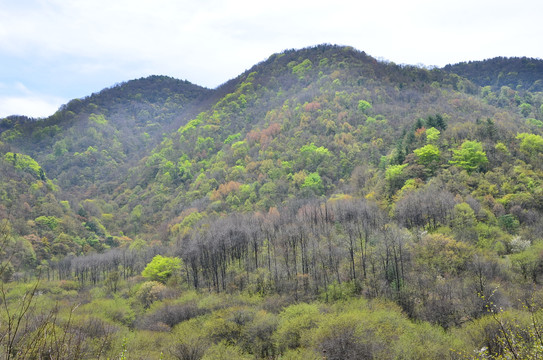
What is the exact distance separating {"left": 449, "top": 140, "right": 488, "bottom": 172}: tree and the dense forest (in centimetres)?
33

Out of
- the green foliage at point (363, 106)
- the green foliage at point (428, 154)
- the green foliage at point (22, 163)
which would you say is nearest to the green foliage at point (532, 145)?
the green foliage at point (428, 154)

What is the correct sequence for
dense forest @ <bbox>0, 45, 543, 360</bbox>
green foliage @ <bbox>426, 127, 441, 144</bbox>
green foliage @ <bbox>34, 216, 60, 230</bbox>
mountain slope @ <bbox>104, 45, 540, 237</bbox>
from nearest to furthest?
dense forest @ <bbox>0, 45, 543, 360</bbox> < green foliage @ <bbox>426, 127, 441, 144</bbox> < mountain slope @ <bbox>104, 45, 540, 237</bbox> < green foliage @ <bbox>34, 216, 60, 230</bbox>

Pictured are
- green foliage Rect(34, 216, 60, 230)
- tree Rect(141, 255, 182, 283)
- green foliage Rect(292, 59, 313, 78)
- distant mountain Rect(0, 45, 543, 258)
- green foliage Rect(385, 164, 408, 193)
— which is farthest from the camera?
green foliage Rect(292, 59, 313, 78)

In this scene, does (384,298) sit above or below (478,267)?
below

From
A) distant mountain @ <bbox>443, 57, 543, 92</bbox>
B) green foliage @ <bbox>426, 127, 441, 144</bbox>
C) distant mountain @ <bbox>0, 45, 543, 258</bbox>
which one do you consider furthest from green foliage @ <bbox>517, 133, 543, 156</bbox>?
distant mountain @ <bbox>443, 57, 543, 92</bbox>

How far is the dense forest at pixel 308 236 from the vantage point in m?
34.2

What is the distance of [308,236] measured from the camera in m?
64.0

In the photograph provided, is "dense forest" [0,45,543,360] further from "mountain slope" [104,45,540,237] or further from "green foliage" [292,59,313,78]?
"green foliage" [292,59,313,78]

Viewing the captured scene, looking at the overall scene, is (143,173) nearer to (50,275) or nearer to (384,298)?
(50,275)

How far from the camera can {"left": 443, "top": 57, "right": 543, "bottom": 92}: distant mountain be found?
164 m

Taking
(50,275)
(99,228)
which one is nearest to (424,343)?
(50,275)

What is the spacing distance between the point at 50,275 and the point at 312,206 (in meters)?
62.7

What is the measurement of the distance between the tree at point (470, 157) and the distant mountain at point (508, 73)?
117m

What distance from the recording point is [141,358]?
3084 cm
